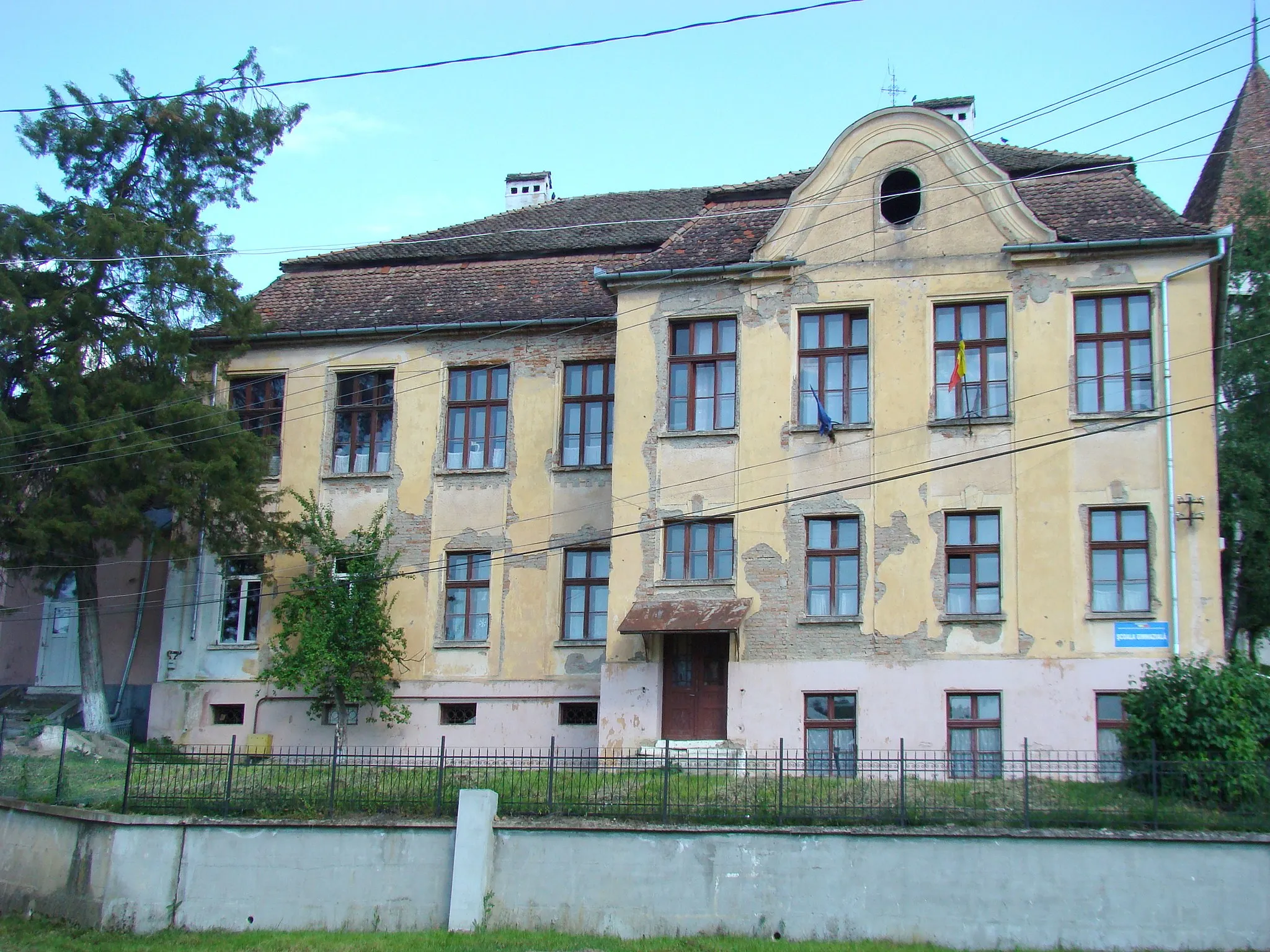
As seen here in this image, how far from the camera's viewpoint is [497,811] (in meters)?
19.1

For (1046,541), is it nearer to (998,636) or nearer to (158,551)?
(998,636)

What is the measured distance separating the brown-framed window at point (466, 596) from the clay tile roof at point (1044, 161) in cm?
1237

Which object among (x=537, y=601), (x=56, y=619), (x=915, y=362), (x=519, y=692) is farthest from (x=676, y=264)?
(x=56, y=619)

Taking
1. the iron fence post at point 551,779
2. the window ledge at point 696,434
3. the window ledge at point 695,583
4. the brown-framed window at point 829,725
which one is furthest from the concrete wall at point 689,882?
the window ledge at point 696,434

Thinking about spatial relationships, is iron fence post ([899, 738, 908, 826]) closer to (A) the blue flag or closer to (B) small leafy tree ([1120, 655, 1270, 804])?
(B) small leafy tree ([1120, 655, 1270, 804])

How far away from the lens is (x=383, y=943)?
17.7 metres

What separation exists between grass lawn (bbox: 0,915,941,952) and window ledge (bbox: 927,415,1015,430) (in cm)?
990

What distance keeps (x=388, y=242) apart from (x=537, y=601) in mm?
10084

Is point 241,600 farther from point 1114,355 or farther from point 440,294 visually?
point 1114,355

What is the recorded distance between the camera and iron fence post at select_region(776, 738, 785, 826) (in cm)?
1850

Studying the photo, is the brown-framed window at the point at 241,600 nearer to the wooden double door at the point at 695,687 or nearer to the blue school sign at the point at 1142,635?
the wooden double door at the point at 695,687

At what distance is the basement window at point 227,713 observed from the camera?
92.1 ft

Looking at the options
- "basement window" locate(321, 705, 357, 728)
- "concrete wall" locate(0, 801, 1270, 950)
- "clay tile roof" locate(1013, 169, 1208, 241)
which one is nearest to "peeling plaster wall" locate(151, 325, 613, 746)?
"basement window" locate(321, 705, 357, 728)

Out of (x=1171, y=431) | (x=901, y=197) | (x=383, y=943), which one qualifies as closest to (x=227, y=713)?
(x=383, y=943)
